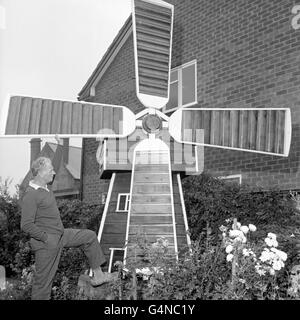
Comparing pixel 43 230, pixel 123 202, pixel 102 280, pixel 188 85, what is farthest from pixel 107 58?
pixel 43 230

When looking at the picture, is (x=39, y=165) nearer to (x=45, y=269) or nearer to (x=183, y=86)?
(x=45, y=269)

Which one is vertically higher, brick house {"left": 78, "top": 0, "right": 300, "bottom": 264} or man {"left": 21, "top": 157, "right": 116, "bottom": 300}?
brick house {"left": 78, "top": 0, "right": 300, "bottom": 264}

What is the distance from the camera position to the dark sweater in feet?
15.9

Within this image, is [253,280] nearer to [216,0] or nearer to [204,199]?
[204,199]


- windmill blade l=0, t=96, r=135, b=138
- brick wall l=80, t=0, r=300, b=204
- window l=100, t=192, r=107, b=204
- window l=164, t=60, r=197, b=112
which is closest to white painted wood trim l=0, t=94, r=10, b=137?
windmill blade l=0, t=96, r=135, b=138

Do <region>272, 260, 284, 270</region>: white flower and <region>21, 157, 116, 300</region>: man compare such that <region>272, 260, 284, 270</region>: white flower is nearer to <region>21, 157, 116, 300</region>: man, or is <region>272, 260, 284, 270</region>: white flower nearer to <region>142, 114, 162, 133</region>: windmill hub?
<region>21, 157, 116, 300</region>: man

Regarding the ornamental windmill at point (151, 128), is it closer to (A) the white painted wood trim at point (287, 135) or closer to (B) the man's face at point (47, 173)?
(A) the white painted wood trim at point (287, 135)

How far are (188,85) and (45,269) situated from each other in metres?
7.58

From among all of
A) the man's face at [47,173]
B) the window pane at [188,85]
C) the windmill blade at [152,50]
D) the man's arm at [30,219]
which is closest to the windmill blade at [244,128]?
the windmill blade at [152,50]

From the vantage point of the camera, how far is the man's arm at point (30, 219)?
15.8ft

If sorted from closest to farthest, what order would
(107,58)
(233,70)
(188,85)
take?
(233,70), (188,85), (107,58)

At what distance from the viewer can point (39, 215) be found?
16.4ft

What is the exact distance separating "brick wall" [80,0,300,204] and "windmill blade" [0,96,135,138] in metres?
3.50

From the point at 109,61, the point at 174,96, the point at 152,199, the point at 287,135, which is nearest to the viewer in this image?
the point at 152,199
